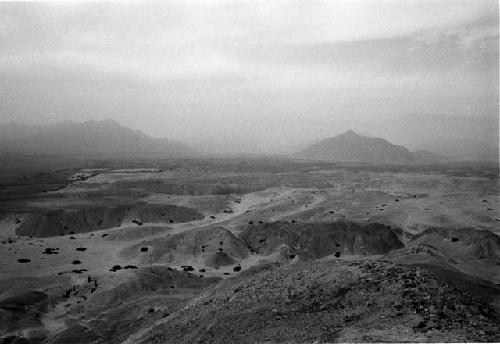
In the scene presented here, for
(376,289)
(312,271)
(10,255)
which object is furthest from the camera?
(10,255)

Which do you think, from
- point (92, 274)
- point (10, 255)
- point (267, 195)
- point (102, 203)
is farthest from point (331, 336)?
point (267, 195)

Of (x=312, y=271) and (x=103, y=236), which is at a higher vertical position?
(x=312, y=271)

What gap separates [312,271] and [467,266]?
1679 inches

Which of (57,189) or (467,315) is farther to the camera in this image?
(57,189)

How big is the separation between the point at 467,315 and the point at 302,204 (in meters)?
100

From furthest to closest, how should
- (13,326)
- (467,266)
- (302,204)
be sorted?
(302,204) < (467,266) < (13,326)

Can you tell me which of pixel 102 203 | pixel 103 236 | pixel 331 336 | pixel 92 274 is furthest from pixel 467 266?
pixel 102 203

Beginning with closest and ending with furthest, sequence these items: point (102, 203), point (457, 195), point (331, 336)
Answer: point (331, 336), point (102, 203), point (457, 195)

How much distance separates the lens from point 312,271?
91.0 ft

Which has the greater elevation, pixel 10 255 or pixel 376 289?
pixel 376 289

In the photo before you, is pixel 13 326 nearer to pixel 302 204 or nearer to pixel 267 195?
pixel 302 204

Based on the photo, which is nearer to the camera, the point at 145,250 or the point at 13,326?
the point at 13,326

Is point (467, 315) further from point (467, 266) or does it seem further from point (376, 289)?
point (467, 266)

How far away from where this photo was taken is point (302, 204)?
117 meters
